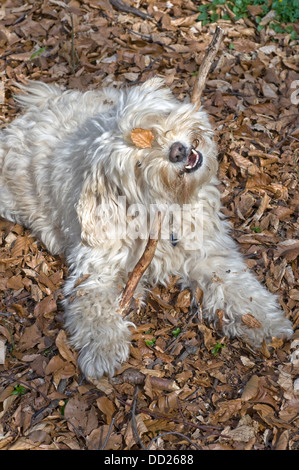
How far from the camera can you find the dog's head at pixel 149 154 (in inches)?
160

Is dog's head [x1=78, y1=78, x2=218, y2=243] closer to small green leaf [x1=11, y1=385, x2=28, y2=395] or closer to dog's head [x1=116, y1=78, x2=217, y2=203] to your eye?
dog's head [x1=116, y1=78, x2=217, y2=203]

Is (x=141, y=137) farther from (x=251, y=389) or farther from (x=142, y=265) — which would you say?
(x=251, y=389)

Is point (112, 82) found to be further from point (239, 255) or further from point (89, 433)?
point (89, 433)

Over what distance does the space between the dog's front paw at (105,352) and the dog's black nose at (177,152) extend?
149cm

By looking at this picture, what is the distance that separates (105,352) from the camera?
438 centimetres

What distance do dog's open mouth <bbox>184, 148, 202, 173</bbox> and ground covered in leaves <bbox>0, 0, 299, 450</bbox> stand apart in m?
1.29

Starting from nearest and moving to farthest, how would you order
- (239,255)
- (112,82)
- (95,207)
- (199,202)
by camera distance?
(95,207), (199,202), (239,255), (112,82)

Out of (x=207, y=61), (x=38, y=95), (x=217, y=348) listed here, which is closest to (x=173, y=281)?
(x=217, y=348)

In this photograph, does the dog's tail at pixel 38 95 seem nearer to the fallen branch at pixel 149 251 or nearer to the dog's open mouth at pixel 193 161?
the fallen branch at pixel 149 251

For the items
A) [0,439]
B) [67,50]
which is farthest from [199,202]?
[67,50]

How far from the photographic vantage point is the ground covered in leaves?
4031 millimetres

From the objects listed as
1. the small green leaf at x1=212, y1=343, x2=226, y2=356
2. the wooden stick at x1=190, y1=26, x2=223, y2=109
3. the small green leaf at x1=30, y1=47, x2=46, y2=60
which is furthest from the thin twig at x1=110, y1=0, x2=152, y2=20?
the small green leaf at x1=212, y1=343, x2=226, y2=356

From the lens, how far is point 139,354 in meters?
4.52
